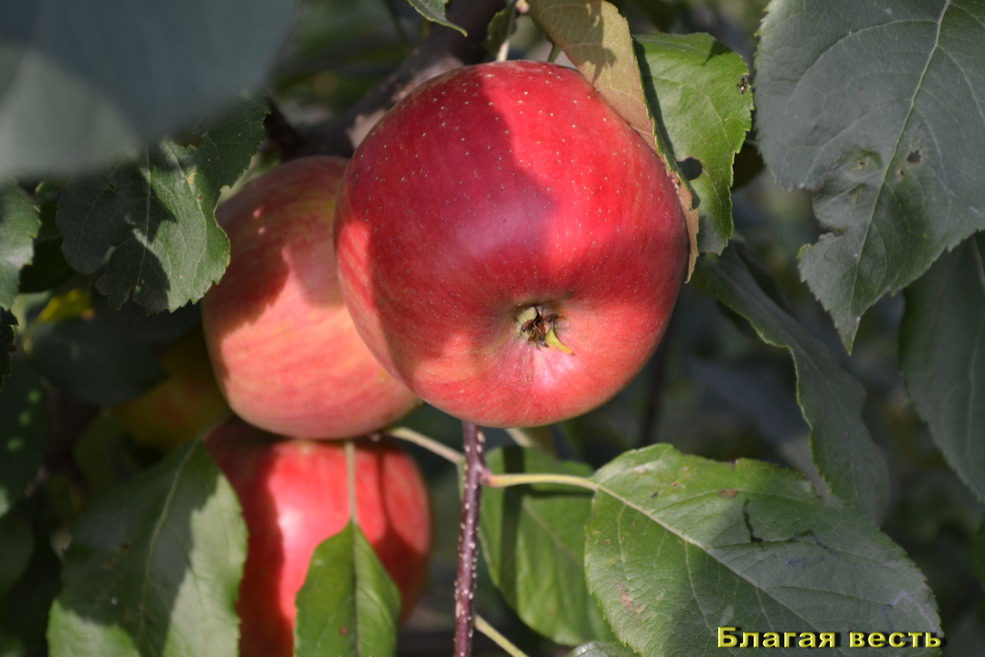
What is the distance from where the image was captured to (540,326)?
0.81 metres

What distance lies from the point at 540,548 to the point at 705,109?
581mm

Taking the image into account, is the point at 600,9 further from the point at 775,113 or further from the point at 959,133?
the point at 959,133

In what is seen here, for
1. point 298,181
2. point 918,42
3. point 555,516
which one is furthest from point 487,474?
point 918,42

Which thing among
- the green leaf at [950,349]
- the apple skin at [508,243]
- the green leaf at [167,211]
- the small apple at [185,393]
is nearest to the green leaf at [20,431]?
the small apple at [185,393]

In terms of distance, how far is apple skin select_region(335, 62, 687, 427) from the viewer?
717 millimetres

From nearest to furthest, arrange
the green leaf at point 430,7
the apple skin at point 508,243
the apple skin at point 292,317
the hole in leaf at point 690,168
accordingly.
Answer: the green leaf at point 430,7, the apple skin at point 508,243, the hole in leaf at point 690,168, the apple skin at point 292,317

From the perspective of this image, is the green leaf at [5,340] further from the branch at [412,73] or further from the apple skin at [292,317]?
the branch at [412,73]

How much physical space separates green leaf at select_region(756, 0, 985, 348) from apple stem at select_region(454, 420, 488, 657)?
0.38 metres

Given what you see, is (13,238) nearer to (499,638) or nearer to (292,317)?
(292,317)

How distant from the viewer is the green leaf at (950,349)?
98 centimetres

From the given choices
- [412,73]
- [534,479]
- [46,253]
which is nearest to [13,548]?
[46,253]

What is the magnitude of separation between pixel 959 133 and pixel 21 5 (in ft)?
2.37

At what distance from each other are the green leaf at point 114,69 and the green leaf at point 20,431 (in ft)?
2.21

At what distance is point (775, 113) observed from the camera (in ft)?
2.56
